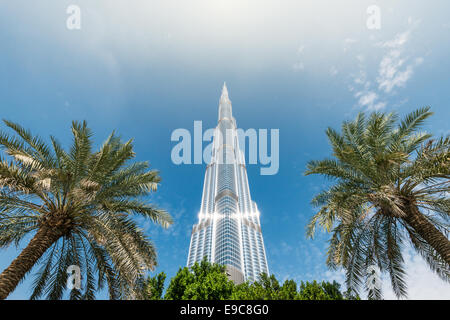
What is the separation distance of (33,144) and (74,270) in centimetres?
511

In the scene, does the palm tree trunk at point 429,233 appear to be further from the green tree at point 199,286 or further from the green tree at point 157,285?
the green tree at point 157,285

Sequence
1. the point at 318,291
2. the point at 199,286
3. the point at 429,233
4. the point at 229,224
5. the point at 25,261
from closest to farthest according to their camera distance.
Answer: the point at 25,261, the point at 429,233, the point at 318,291, the point at 199,286, the point at 229,224

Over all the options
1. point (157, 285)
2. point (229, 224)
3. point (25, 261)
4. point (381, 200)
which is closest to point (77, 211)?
point (25, 261)

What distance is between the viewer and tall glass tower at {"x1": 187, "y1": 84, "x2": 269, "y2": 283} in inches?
4507

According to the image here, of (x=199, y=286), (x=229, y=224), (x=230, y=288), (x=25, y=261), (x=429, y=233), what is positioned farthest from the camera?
(x=229, y=224)

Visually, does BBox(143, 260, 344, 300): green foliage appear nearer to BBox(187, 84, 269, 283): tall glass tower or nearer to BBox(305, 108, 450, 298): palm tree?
BBox(305, 108, 450, 298): palm tree

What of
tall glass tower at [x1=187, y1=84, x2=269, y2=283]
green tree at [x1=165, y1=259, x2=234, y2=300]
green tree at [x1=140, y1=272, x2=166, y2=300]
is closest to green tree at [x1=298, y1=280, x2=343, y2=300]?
green tree at [x1=165, y1=259, x2=234, y2=300]

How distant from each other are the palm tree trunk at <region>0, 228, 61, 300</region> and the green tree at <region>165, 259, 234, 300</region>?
334 inches

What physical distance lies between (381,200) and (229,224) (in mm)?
117209

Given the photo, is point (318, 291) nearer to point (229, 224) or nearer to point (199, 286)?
point (199, 286)

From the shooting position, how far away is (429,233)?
9.56m

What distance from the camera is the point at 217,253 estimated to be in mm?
114000
